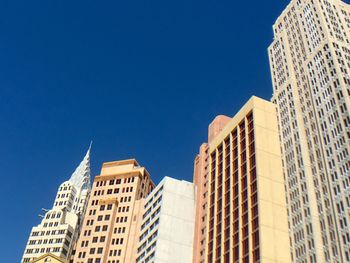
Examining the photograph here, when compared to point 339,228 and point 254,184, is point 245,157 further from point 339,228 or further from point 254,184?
point 339,228

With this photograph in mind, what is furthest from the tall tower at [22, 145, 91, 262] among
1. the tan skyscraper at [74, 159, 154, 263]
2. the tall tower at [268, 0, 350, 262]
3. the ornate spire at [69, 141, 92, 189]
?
the tall tower at [268, 0, 350, 262]

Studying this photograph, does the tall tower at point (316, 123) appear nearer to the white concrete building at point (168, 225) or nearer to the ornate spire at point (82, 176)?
the white concrete building at point (168, 225)

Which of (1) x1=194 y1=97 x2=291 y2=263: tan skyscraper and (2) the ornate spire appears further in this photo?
(2) the ornate spire

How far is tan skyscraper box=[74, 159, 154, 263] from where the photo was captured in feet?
402

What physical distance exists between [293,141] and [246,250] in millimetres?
39316

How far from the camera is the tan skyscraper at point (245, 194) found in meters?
77.9

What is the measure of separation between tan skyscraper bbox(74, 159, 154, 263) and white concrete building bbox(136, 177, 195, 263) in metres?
9.08

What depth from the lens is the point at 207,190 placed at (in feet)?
339

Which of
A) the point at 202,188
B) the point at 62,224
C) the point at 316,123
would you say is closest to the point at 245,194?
the point at 202,188

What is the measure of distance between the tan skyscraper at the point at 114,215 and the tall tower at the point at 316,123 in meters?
41.3

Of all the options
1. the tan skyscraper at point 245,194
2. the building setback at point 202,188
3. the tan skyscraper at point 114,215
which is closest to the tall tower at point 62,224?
the tan skyscraper at point 114,215

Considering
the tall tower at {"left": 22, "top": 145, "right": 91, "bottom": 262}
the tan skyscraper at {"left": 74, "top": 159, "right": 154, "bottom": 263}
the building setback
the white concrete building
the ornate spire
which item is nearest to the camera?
the building setback

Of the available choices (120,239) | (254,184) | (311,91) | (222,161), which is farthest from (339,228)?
(120,239)

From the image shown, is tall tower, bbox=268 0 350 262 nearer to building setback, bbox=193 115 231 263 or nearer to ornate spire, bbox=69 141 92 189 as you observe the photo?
building setback, bbox=193 115 231 263
